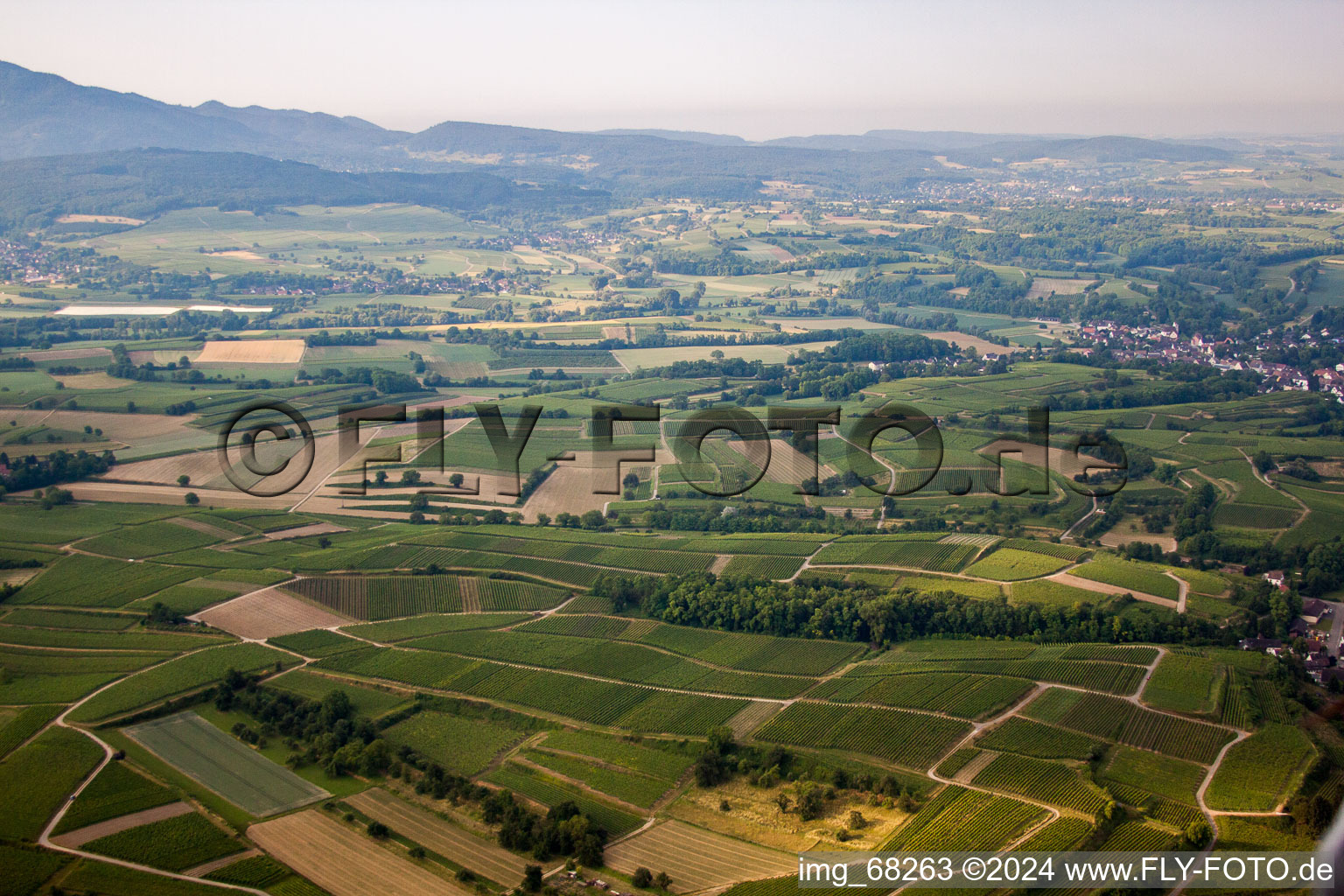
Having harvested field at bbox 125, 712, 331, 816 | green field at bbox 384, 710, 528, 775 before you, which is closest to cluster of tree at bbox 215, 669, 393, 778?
harvested field at bbox 125, 712, 331, 816

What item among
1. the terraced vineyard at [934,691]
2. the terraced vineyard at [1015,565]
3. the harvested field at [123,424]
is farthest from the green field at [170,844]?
the harvested field at [123,424]

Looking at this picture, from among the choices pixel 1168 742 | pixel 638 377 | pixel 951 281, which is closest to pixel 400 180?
pixel 951 281

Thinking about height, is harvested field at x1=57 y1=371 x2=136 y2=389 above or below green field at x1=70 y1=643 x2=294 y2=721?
above

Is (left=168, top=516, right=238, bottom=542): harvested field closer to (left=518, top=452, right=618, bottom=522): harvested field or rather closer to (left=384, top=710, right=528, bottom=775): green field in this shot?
(left=518, top=452, right=618, bottom=522): harvested field

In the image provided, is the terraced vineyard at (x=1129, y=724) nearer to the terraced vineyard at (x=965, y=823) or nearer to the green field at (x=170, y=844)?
the terraced vineyard at (x=965, y=823)

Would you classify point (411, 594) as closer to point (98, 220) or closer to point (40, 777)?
point (40, 777)

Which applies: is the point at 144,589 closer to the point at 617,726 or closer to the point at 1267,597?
the point at 617,726

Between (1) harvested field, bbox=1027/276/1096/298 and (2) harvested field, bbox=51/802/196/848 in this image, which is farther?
(1) harvested field, bbox=1027/276/1096/298

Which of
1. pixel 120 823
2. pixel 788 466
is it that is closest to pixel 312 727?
pixel 120 823
